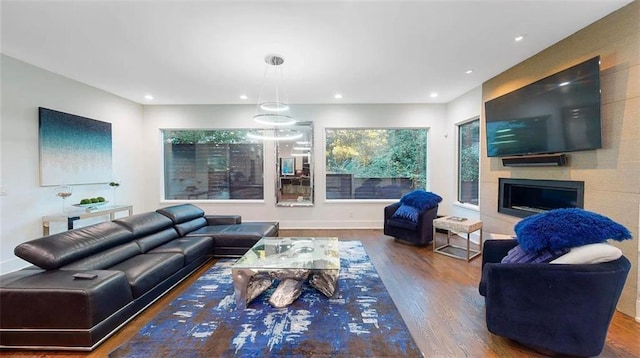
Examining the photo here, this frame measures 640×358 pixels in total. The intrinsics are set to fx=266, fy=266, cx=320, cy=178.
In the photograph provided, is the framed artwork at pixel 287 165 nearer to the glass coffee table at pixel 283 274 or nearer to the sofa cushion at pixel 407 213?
the sofa cushion at pixel 407 213

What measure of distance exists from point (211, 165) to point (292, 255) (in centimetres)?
405

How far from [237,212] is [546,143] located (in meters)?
5.52

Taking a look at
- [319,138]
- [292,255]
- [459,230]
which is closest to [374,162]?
[319,138]

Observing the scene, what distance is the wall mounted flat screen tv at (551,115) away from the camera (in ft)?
8.71

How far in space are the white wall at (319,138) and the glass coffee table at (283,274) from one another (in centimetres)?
304

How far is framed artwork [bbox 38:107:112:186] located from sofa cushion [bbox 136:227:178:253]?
195 cm

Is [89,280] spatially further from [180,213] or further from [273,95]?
[273,95]

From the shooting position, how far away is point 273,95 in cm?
515

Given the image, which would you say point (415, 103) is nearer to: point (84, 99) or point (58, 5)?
point (58, 5)

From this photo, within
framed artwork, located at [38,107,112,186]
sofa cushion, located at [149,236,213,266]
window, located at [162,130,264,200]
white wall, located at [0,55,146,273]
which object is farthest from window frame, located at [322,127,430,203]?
white wall, located at [0,55,146,273]

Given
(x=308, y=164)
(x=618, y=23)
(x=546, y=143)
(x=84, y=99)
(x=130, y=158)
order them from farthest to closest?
(x=308, y=164) → (x=130, y=158) → (x=84, y=99) → (x=546, y=143) → (x=618, y=23)

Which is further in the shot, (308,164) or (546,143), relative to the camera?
(308,164)

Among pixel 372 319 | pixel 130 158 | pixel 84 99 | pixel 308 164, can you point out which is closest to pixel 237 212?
pixel 308 164

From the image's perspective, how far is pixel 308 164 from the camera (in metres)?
6.02
